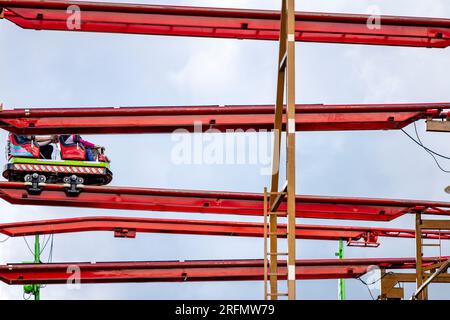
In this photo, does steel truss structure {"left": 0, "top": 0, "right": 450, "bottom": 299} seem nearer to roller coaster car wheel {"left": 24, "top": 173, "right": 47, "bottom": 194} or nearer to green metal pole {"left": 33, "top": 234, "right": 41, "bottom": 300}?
roller coaster car wheel {"left": 24, "top": 173, "right": 47, "bottom": 194}

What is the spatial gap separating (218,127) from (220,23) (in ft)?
8.93

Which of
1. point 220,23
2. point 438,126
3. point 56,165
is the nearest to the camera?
point 220,23

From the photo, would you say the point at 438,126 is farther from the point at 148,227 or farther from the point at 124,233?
the point at 124,233

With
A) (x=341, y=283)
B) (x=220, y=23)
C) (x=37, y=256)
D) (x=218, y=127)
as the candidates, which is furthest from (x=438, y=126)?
(x=37, y=256)

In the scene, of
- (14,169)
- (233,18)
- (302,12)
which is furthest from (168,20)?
(14,169)

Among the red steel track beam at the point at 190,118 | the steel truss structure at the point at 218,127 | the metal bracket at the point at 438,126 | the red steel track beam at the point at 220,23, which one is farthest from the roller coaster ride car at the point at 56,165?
the metal bracket at the point at 438,126

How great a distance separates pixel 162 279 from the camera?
83.8ft

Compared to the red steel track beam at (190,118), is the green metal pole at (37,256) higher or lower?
lower

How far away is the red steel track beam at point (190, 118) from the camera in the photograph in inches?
862

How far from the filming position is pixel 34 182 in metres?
23.9

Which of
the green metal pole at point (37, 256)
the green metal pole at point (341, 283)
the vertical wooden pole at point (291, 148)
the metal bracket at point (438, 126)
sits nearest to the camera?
the vertical wooden pole at point (291, 148)

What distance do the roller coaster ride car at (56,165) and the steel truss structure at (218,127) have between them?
1.08 meters

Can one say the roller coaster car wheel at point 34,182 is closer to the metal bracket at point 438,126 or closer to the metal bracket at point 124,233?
the metal bracket at point 124,233
